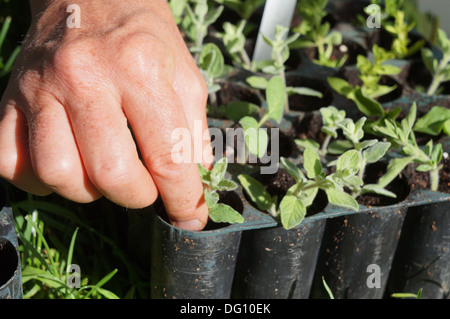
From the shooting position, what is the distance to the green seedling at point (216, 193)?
3.18ft

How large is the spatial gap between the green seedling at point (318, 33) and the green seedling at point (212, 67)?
320 mm

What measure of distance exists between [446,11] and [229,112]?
62.3 inches

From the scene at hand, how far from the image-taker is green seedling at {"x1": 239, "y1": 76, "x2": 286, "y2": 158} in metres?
1.08

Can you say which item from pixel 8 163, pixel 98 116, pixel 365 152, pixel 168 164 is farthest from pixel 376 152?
pixel 8 163

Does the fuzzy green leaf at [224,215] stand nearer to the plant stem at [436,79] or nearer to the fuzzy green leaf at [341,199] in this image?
the fuzzy green leaf at [341,199]

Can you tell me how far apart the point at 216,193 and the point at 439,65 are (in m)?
0.78

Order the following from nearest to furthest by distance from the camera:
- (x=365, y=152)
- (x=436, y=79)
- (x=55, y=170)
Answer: (x=55, y=170)
(x=365, y=152)
(x=436, y=79)

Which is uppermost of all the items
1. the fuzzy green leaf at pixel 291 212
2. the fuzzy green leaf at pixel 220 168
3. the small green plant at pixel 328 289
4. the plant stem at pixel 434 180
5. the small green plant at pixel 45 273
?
the fuzzy green leaf at pixel 220 168

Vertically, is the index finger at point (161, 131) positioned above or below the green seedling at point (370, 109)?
above

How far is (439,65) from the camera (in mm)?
1412

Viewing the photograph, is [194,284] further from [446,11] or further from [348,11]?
[446,11]

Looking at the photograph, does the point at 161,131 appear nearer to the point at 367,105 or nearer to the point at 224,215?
the point at 224,215

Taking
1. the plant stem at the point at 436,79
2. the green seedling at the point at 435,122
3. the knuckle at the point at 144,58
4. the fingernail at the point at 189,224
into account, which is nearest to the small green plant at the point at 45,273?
the fingernail at the point at 189,224
